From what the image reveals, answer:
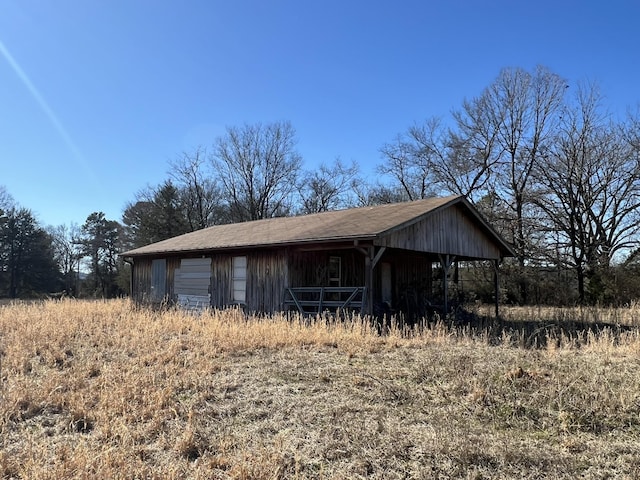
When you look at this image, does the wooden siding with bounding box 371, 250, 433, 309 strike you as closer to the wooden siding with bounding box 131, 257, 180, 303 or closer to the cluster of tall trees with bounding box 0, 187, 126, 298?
the wooden siding with bounding box 131, 257, 180, 303

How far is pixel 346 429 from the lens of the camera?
187 inches

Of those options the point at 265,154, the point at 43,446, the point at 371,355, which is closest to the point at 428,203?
the point at 371,355

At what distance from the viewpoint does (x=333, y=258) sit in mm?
15969

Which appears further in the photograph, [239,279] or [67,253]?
[67,253]

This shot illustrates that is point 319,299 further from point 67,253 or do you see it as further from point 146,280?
point 67,253

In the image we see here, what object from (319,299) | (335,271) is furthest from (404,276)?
(319,299)

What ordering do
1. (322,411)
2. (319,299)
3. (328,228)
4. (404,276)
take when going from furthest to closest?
(404,276), (319,299), (328,228), (322,411)

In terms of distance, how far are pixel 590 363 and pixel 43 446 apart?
23.9ft

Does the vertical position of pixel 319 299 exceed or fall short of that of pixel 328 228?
it falls short

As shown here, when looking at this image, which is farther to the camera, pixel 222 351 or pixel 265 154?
pixel 265 154

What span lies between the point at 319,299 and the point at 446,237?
468cm

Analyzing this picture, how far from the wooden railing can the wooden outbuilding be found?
0.10ft

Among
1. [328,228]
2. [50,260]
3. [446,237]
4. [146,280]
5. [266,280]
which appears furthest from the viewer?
[50,260]

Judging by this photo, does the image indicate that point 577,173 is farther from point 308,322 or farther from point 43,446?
point 43,446
